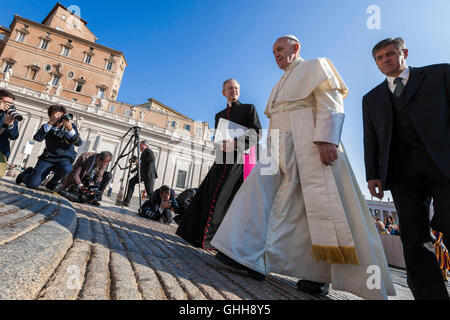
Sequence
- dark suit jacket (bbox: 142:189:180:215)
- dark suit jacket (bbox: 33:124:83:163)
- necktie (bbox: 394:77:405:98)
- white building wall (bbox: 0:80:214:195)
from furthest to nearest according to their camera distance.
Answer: white building wall (bbox: 0:80:214:195), dark suit jacket (bbox: 142:189:180:215), dark suit jacket (bbox: 33:124:83:163), necktie (bbox: 394:77:405:98)

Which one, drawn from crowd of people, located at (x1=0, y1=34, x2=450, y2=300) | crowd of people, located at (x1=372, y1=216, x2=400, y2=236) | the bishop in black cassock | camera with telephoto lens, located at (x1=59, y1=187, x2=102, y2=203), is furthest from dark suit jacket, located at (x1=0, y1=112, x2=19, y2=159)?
crowd of people, located at (x1=372, y1=216, x2=400, y2=236)

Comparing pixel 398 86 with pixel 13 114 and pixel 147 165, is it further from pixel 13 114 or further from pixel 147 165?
pixel 147 165

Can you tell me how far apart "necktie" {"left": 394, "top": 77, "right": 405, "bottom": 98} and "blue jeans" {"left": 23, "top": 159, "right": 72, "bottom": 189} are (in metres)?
5.48

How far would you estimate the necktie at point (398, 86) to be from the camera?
1778 millimetres

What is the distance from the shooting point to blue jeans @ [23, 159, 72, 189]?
4.33 metres

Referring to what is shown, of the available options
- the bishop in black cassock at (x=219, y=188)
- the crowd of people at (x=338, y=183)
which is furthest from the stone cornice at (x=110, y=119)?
the crowd of people at (x=338, y=183)

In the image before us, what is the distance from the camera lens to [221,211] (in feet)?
8.30

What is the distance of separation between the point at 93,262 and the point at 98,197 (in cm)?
461

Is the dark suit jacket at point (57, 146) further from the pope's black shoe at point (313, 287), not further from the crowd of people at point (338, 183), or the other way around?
the pope's black shoe at point (313, 287)

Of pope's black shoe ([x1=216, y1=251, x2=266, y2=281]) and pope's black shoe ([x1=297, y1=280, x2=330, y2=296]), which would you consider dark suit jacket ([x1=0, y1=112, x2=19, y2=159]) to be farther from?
pope's black shoe ([x1=297, y1=280, x2=330, y2=296])

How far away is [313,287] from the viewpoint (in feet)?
5.15

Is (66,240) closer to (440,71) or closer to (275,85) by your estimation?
(275,85)

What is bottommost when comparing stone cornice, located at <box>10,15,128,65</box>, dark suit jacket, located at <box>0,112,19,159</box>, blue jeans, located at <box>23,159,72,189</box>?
blue jeans, located at <box>23,159,72,189</box>
